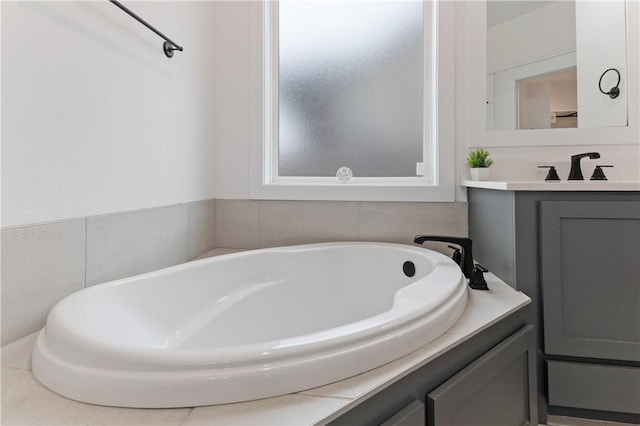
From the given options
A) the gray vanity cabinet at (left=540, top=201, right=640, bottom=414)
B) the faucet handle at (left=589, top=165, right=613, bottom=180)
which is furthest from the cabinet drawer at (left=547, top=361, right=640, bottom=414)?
the faucet handle at (left=589, top=165, right=613, bottom=180)

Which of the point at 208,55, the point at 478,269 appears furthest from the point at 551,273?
the point at 208,55

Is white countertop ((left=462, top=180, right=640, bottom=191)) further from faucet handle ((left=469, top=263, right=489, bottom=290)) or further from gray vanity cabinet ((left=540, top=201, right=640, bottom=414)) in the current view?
faucet handle ((left=469, top=263, right=489, bottom=290))

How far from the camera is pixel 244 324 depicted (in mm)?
1306

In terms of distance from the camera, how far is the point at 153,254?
130cm

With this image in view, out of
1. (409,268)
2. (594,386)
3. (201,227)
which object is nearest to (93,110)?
(201,227)

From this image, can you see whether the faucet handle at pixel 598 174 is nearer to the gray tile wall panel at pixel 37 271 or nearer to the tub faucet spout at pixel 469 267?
the tub faucet spout at pixel 469 267

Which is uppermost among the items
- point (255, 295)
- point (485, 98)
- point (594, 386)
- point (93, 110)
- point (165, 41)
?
point (165, 41)

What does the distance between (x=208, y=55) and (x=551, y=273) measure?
6.15ft

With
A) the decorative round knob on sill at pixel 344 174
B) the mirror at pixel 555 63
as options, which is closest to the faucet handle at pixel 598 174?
the mirror at pixel 555 63

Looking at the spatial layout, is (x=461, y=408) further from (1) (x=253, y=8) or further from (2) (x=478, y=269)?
(1) (x=253, y=8)

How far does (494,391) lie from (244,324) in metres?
0.86

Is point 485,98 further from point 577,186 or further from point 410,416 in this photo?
point 410,416

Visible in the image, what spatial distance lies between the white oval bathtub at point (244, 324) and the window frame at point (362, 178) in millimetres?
334

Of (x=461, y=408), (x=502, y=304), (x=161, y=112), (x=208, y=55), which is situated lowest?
(x=461, y=408)
